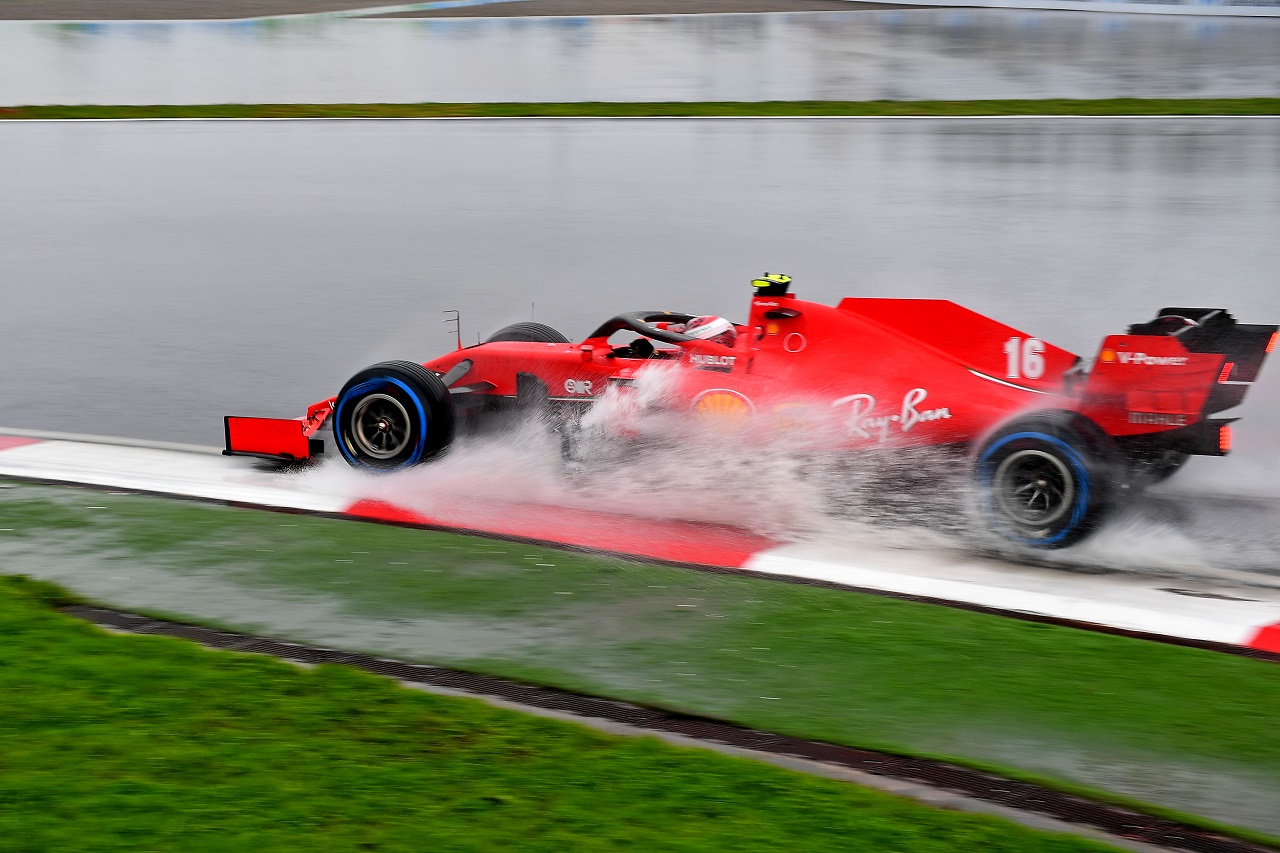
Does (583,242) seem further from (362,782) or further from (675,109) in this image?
(362,782)

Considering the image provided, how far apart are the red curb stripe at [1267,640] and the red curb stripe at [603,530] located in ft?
7.20

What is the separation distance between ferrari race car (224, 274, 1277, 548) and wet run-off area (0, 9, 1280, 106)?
65.6ft

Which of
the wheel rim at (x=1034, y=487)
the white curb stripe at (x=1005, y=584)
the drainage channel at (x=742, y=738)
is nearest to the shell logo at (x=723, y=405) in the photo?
the white curb stripe at (x=1005, y=584)

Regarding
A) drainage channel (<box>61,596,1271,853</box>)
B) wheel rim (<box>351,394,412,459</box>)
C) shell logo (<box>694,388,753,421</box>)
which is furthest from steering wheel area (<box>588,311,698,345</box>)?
drainage channel (<box>61,596,1271,853</box>)

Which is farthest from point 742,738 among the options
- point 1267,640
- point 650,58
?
point 650,58

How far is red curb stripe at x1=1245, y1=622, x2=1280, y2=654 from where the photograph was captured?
5355mm

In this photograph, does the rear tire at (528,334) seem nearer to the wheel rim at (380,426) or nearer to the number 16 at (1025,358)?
the wheel rim at (380,426)

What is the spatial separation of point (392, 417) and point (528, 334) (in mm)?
1258

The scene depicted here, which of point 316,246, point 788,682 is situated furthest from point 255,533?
point 316,246

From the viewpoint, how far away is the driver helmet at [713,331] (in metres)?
7.48

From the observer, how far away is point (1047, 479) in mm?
6316

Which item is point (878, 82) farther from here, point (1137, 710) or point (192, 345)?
point (1137, 710)

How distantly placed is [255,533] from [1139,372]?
438 cm

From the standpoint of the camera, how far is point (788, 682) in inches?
196
